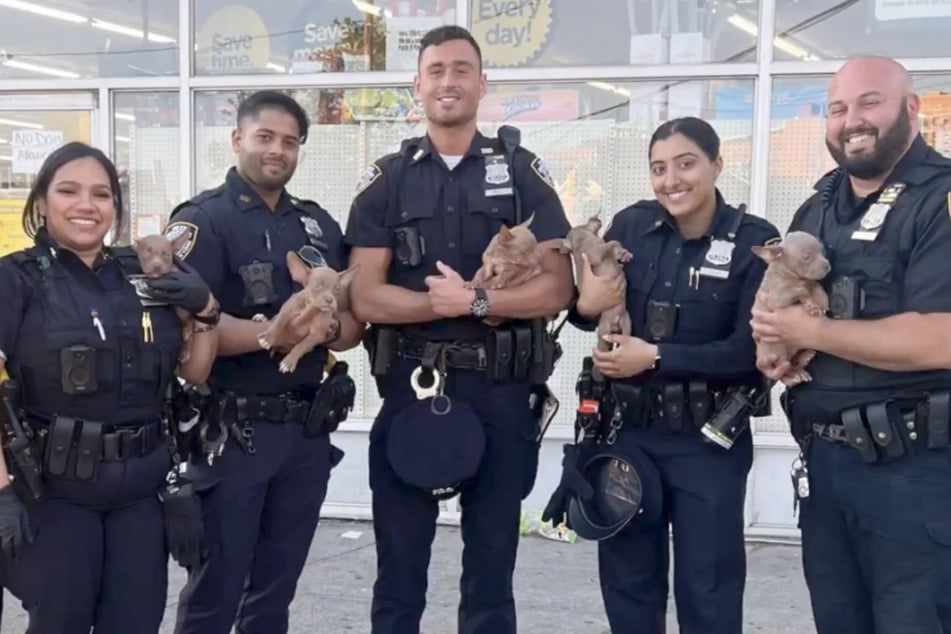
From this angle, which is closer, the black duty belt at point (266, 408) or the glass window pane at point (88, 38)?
the black duty belt at point (266, 408)

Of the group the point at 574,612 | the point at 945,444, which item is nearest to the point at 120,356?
the point at 945,444

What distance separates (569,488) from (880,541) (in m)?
1.05

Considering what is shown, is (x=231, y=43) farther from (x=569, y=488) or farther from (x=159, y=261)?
(x=569, y=488)

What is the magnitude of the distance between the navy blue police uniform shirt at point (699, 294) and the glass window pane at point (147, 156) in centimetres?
420

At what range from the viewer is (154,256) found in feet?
10.0

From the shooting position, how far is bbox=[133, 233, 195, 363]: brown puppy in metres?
3.05

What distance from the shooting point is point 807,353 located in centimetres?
299

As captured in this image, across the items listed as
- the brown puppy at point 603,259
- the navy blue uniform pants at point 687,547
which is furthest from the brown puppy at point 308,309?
the navy blue uniform pants at point 687,547

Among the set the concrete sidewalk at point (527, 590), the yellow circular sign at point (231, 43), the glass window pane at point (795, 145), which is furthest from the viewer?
the yellow circular sign at point (231, 43)

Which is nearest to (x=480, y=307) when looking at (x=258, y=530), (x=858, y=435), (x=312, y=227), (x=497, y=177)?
(x=497, y=177)

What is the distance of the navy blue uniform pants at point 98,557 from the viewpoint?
9.21ft

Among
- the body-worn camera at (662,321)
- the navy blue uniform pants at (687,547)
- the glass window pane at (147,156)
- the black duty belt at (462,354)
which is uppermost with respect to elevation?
the glass window pane at (147,156)

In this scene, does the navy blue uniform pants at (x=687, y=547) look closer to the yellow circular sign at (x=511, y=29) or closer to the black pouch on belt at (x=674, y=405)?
the black pouch on belt at (x=674, y=405)

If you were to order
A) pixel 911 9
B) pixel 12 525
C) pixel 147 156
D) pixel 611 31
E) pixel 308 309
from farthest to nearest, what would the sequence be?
pixel 147 156
pixel 611 31
pixel 911 9
pixel 308 309
pixel 12 525
